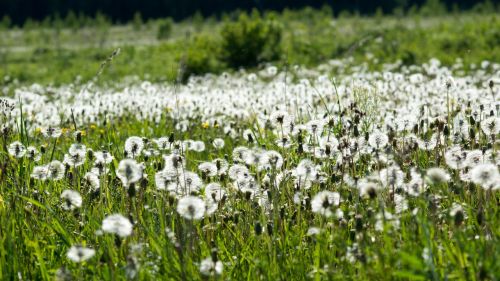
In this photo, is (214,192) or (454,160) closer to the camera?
(454,160)

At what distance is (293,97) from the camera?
24.8 ft

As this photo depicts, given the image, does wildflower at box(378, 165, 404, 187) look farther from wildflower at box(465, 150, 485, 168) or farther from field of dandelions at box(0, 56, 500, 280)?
wildflower at box(465, 150, 485, 168)

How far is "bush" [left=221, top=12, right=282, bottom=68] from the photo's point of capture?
20.7 meters

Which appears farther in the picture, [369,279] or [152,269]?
[152,269]

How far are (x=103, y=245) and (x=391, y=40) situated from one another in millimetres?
20352

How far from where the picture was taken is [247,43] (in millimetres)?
20562

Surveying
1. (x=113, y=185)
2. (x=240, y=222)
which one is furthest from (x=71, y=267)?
(x=113, y=185)

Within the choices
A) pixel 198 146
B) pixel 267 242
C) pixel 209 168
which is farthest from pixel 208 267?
pixel 198 146

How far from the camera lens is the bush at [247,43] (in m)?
20.7

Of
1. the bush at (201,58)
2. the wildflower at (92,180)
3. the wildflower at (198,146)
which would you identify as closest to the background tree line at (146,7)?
the bush at (201,58)

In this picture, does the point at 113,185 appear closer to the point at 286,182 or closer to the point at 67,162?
the point at 67,162

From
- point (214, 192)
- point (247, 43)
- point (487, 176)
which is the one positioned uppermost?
point (487, 176)

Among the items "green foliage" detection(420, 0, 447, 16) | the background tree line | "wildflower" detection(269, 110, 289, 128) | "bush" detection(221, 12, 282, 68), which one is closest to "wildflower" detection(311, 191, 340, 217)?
"wildflower" detection(269, 110, 289, 128)

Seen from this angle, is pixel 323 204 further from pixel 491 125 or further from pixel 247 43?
pixel 247 43
